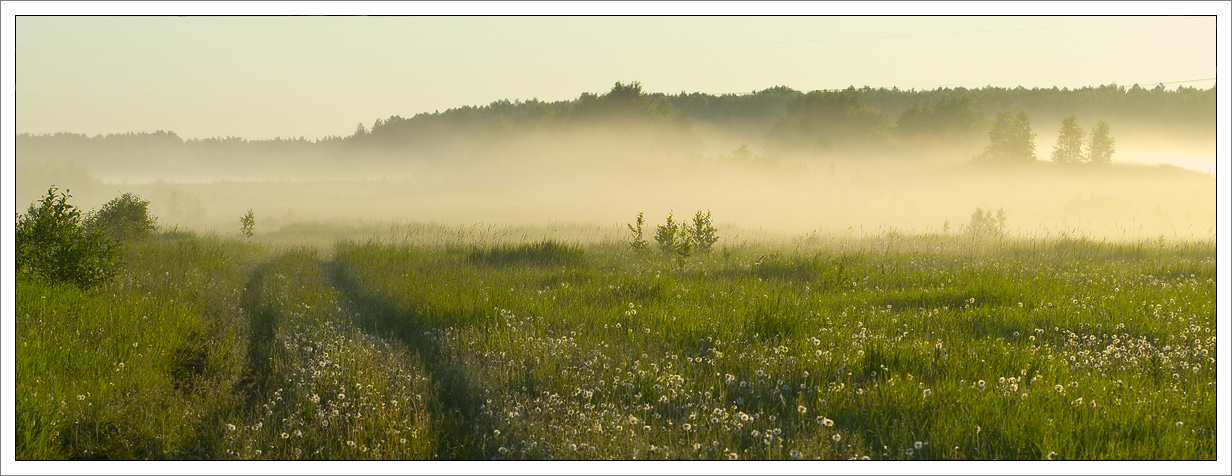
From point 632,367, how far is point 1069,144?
218ft

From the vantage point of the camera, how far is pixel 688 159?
60.0 m

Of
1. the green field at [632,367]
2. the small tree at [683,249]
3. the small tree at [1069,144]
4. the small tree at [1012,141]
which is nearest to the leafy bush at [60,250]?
the green field at [632,367]

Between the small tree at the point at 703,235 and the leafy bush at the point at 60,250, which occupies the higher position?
the leafy bush at the point at 60,250

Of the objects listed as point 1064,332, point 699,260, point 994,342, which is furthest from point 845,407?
point 699,260

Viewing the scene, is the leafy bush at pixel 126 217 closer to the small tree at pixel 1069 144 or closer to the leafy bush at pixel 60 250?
the leafy bush at pixel 60 250

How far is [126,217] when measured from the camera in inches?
913

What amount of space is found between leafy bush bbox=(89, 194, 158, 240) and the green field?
1165cm

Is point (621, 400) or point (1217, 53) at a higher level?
point (1217, 53)

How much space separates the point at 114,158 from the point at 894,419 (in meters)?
84.4

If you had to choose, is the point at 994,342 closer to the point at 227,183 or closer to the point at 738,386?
the point at 738,386

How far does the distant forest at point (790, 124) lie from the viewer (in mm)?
63312

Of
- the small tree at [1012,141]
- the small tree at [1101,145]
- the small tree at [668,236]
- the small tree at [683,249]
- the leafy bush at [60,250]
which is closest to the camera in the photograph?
the leafy bush at [60,250]

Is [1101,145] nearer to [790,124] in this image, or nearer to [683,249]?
[790,124]

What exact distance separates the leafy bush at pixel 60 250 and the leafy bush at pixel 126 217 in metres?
12.1
